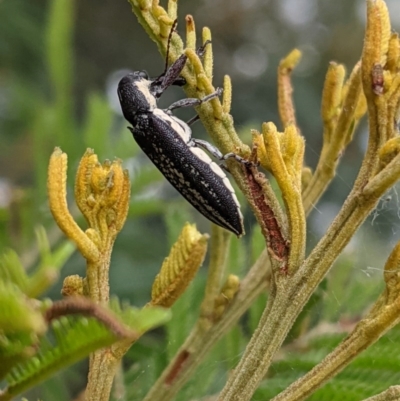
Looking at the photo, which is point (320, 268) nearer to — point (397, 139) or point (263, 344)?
point (263, 344)

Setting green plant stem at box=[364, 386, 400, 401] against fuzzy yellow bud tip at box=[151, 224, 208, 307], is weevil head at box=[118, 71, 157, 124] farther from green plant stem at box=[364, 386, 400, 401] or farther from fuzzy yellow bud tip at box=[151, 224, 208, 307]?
green plant stem at box=[364, 386, 400, 401]

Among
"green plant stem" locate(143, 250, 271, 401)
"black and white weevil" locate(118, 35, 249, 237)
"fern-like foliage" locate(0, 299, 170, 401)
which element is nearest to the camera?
"fern-like foliage" locate(0, 299, 170, 401)

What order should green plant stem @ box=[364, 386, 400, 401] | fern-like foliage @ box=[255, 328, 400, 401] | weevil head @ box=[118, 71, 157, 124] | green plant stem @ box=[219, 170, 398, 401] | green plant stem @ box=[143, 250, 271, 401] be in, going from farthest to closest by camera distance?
weevil head @ box=[118, 71, 157, 124] < green plant stem @ box=[143, 250, 271, 401] < fern-like foliage @ box=[255, 328, 400, 401] < green plant stem @ box=[219, 170, 398, 401] < green plant stem @ box=[364, 386, 400, 401]

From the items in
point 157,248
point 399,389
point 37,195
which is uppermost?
point 37,195

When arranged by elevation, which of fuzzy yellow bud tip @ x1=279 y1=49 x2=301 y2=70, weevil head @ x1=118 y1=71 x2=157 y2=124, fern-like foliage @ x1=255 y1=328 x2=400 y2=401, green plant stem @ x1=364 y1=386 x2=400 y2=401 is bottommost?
green plant stem @ x1=364 y1=386 x2=400 y2=401

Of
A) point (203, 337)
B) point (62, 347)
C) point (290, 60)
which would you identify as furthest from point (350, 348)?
point (290, 60)

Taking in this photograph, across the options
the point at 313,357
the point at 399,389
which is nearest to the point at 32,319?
the point at 399,389

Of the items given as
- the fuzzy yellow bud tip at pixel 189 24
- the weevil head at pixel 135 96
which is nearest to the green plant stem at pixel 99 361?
the fuzzy yellow bud tip at pixel 189 24

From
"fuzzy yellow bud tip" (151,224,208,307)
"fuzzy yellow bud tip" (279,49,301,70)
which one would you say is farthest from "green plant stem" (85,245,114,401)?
"fuzzy yellow bud tip" (279,49,301,70)
